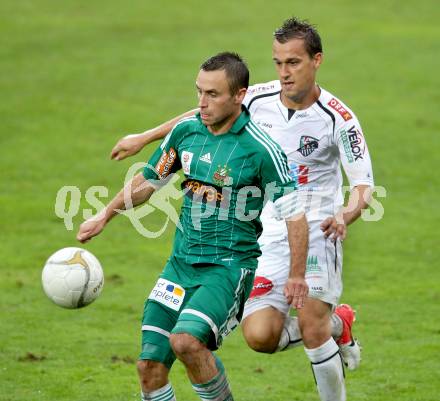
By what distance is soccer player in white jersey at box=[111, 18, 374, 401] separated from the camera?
8.43m

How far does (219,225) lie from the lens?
752 centimetres

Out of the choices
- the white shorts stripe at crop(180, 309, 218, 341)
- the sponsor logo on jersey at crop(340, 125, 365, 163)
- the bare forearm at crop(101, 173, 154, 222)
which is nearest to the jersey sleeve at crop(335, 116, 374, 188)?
the sponsor logo on jersey at crop(340, 125, 365, 163)

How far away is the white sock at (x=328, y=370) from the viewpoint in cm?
843

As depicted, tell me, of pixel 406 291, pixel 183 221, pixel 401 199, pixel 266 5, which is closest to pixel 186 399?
pixel 183 221

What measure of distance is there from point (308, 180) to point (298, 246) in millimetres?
1433

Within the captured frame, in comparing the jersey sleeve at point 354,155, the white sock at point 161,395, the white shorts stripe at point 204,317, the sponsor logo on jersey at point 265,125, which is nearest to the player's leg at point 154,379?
the white sock at point 161,395

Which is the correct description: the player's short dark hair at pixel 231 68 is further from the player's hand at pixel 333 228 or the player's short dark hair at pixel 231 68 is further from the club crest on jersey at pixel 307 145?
the club crest on jersey at pixel 307 145

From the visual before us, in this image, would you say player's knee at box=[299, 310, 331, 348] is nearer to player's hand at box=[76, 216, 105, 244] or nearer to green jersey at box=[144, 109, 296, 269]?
green jersey at box=[144, 109, 296, 269]

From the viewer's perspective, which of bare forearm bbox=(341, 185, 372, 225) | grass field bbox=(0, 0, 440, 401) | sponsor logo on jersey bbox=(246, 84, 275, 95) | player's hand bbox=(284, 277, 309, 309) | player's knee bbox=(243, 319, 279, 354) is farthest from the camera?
grass field bbox=(0, 0, 440, 401)

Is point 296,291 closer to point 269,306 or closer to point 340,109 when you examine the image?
point 269,306

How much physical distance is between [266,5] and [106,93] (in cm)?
875

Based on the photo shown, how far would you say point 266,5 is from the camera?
102 ft

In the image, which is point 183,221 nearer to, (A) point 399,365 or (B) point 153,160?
(B) point 153,160

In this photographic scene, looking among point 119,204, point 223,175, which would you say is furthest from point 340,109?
point 119,204
